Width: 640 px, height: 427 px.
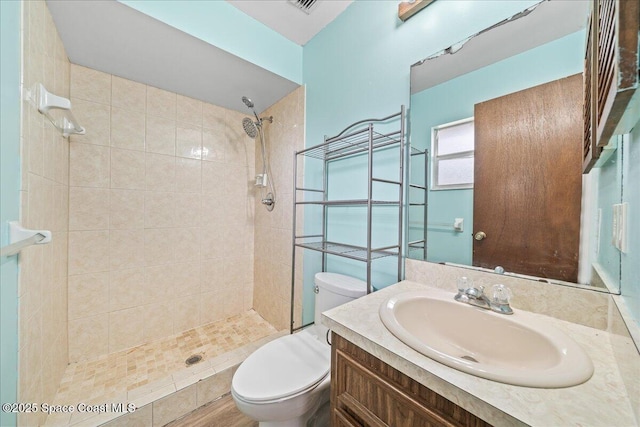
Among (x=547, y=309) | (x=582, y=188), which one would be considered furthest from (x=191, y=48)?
(x=547, y=309)

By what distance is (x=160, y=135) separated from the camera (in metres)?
1.82

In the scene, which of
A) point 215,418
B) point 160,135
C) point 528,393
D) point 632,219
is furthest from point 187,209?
point 632,219

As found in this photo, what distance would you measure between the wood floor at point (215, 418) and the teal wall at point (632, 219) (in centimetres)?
157

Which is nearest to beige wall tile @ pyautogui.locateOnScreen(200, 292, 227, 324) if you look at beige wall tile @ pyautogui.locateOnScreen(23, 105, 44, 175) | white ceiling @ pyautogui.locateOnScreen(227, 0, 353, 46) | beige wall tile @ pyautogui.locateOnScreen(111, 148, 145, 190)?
beige wall tile @ pyautogui.locateOnScreen(111, 148, 145, 190)

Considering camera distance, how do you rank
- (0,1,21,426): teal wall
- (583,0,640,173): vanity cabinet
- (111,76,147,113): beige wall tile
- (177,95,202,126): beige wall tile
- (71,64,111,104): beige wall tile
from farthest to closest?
(177,95,202,126): beige wall tile, (111,76,147,113): beige wall tile, (71,64,111,104): beige wall tile, (0,1,21,426): teal wall, (583,0,640,173): vanity cabinet

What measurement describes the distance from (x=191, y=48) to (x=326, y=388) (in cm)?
193

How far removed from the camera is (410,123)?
1100 millimetres

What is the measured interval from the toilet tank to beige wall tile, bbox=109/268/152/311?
4.66 feet

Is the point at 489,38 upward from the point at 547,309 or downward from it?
upward

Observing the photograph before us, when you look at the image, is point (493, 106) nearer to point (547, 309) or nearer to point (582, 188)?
point (582, 188)

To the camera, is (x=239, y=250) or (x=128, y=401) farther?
(x=239, y=250)

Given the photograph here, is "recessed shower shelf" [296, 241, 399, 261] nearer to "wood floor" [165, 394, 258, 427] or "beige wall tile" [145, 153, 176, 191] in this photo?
"wood floor" [165, 394, 258, 427]

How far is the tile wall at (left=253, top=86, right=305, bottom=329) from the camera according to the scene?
180cm

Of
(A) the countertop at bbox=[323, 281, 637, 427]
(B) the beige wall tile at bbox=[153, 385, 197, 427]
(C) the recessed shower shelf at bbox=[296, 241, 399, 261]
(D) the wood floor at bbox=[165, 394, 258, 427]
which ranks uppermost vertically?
(C) the recessed shower shelf at bbox=[296, 241, 399, 261]
